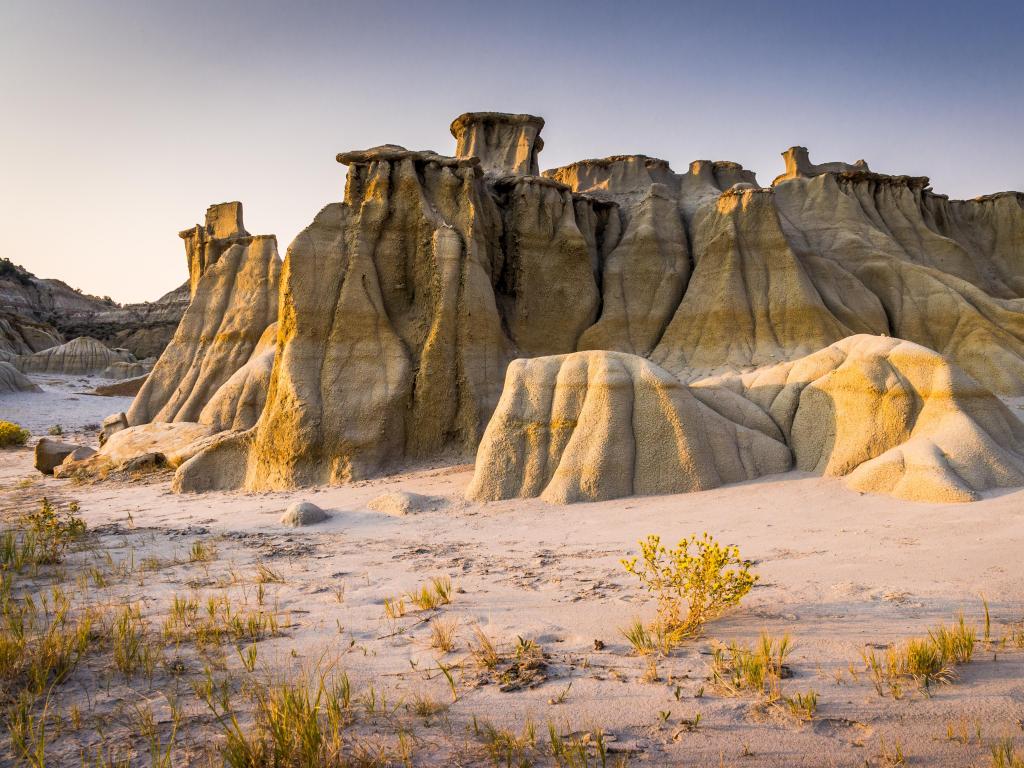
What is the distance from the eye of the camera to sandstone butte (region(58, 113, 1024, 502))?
8.27 meters

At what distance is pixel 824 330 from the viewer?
1741 cm

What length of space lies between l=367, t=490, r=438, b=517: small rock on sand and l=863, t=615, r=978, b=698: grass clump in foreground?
19.7 feet

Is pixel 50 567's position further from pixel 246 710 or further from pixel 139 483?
pixel 139 483

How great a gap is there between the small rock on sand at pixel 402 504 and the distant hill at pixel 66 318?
41.0 metres

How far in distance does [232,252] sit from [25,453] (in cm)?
866

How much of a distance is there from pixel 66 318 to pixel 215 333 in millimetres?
42130

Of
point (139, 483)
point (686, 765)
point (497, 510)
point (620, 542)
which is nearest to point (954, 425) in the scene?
point (620, 542)

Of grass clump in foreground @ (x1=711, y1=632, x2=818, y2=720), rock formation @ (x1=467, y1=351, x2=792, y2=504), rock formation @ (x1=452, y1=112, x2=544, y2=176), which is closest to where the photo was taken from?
grass clump in foreground @ (x1=711, y1=632, x2=818, y2=720)

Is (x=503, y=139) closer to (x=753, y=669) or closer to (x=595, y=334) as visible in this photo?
(x=595, y=334)

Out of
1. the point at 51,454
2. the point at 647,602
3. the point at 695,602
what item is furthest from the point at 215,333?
the point at 695,602

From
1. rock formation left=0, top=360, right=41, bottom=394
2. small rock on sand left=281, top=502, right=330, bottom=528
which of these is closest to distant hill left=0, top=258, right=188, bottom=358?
rock formation left=0, top=360, right=41, bottom=394

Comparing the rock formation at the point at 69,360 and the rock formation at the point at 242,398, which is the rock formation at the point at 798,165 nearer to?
the rock formation at the point at 242,398

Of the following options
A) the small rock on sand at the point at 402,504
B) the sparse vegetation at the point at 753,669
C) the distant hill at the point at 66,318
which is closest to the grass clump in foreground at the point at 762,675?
the sparse vegetation at the point at 753,669

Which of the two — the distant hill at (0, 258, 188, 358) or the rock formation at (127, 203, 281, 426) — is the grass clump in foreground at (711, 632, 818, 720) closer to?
the rock formation at (127, 203, 281, 426)
